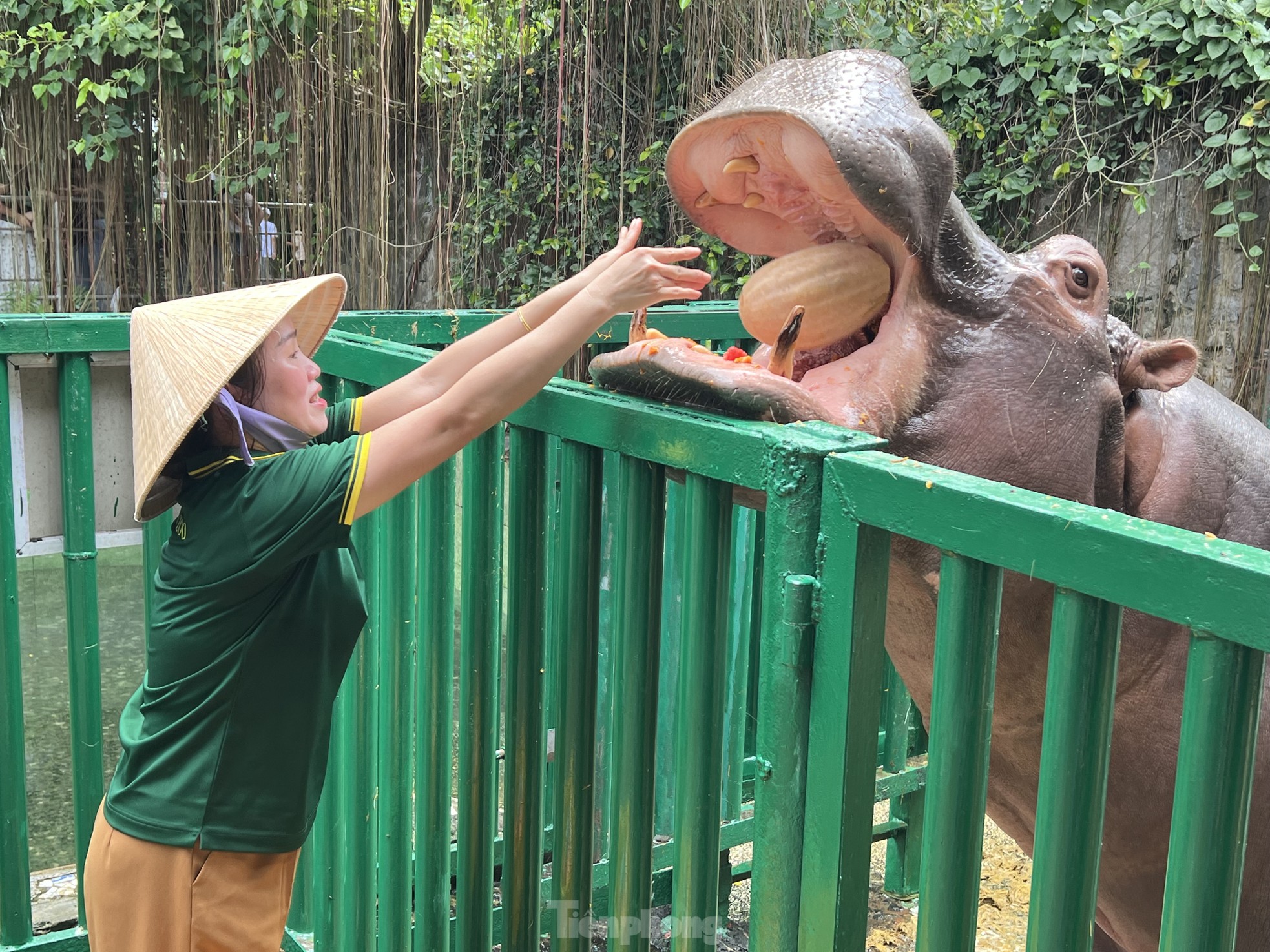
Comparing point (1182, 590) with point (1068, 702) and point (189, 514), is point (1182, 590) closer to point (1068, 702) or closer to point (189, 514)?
point (1068, 702)

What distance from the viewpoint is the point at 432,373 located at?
5.39 feet

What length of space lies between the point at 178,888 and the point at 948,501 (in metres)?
1.07

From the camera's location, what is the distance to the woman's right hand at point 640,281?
1.36m

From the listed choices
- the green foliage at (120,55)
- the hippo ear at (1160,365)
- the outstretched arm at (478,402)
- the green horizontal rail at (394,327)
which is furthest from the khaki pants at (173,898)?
the green foliage at (120,55)

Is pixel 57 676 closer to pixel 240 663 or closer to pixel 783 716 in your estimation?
pixel 240 663

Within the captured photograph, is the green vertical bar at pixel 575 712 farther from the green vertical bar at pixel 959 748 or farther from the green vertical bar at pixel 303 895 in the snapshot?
the green vertical bar at pixel 303 895

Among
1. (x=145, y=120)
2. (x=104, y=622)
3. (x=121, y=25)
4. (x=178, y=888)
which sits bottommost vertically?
(x=104, y=622)

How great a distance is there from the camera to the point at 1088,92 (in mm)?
4508

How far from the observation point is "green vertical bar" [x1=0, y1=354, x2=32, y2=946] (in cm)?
197

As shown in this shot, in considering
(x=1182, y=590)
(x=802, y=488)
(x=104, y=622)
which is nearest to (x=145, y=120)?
(x=104, y=622)

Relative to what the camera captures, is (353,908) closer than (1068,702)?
No

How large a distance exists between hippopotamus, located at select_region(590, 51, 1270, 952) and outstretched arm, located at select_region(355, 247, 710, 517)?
0.07 meters

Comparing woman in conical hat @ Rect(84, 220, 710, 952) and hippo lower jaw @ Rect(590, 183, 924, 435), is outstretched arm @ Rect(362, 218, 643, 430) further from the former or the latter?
hippo lower jaw @ Rect(590, 183, 924, 435)

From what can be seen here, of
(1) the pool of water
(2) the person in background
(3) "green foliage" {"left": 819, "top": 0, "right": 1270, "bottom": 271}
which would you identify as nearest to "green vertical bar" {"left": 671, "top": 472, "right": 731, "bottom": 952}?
(1) the pool of water
